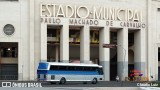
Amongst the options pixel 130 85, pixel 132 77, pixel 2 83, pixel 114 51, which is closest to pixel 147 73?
pixel 132 77

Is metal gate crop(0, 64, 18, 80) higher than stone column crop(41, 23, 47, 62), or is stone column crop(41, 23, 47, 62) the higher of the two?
stone column crop(41, 23, 47, 62)

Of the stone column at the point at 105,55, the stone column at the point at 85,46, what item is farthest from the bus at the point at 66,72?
the stone column at the point at 105,55

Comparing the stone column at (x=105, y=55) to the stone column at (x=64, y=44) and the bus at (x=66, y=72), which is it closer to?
the stone column at (x=64, y=44)

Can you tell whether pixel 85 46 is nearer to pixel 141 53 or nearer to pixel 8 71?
pixel 141 53

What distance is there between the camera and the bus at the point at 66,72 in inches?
2432

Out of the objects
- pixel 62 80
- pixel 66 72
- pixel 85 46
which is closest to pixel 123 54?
pixel 85 46

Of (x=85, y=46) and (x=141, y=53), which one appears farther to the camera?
(x=141, y=53)

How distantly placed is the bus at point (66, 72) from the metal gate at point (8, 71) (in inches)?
628

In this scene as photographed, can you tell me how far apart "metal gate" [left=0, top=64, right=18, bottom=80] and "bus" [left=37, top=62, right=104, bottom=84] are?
1596cm

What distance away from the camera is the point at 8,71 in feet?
260

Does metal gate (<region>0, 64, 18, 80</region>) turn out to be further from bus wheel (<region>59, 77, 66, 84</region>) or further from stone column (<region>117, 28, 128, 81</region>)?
stone column (<region>117, 28, 128, 81</region>)

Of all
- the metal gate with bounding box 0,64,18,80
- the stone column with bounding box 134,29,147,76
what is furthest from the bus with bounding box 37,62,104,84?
the stone column with bounding box 134,29,147,76

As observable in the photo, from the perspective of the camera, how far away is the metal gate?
7831cm

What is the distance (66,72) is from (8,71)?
19.4 meters
